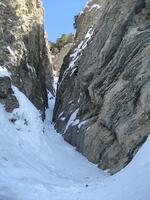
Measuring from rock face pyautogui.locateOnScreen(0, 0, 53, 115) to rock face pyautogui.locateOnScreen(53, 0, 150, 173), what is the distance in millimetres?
4311

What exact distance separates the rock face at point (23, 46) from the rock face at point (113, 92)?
4.31 metres

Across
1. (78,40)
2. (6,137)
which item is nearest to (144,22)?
(6,137)

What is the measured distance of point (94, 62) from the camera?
3045 cm

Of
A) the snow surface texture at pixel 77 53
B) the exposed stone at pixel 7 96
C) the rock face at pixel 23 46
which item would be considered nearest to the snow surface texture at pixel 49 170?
the exposed stone at pixel 7 96

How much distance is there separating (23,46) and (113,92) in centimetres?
1405

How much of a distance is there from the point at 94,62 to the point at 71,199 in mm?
18078

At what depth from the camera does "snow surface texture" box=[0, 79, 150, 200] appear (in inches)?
498

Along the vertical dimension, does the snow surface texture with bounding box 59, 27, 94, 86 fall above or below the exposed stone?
above

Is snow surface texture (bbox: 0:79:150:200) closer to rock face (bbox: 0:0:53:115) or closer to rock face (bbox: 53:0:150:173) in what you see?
rock face (bbox: 53:0:150:173)

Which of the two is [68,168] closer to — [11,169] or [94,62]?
[11,169]

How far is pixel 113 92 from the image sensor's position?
82.0ft

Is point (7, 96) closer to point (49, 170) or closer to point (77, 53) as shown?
point (49, 170)

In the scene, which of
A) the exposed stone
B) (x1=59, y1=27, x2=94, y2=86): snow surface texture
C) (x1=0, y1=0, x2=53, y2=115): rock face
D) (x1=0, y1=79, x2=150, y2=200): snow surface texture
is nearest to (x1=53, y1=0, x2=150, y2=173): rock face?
(x1=0, y1=79, x2=150, y2=200): snow surface texture

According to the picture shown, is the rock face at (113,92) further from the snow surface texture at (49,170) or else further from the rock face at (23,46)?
the rock face at (23,46)
